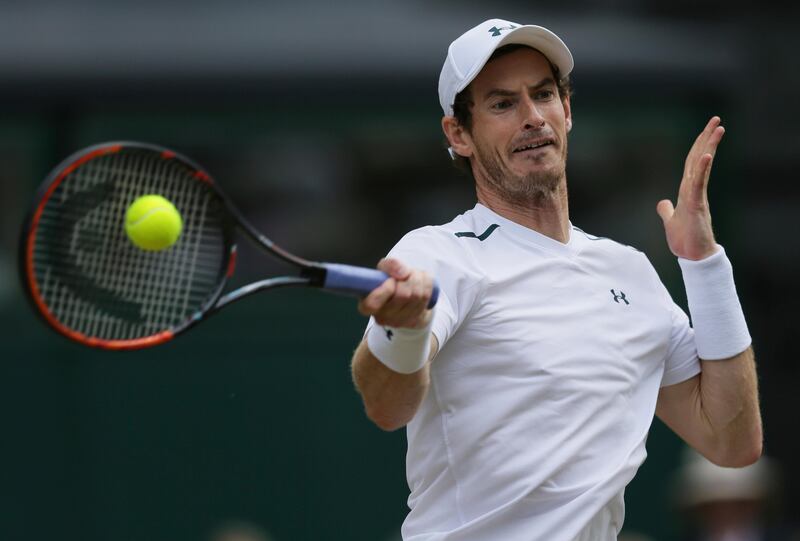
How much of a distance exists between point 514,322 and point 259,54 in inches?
230

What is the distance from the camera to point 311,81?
896 centimetres

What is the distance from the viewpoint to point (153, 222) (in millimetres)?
3443

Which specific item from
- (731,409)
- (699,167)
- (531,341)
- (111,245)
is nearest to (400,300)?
(531,341)

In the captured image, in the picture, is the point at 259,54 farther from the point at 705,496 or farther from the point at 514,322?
the point at 514,322

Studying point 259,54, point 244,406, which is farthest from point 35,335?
point 259,54

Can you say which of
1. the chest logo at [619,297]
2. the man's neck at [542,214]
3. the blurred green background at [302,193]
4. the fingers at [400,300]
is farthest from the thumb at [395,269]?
the blurred green background at [302,193]

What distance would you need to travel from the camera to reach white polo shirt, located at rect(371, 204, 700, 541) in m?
3.36

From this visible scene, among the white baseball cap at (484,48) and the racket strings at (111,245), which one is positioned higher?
the white baseball cap at (484,48)

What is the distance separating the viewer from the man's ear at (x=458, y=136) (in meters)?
3.75

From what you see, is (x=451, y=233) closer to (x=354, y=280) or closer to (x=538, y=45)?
(x=354, y=280)

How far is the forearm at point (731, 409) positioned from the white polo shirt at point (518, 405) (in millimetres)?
257

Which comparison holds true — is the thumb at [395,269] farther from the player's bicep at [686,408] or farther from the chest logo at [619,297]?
the player's bicep at [686,408]

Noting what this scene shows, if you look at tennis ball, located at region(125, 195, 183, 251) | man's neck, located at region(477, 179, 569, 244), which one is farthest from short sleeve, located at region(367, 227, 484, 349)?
tennis ball, located at region(125, 195, 183, 251)

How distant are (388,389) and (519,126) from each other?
75 cm
